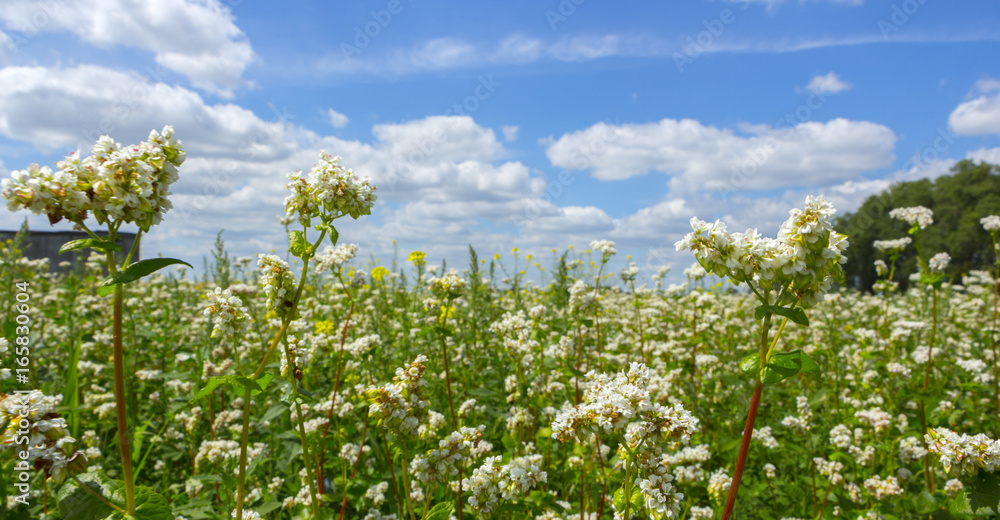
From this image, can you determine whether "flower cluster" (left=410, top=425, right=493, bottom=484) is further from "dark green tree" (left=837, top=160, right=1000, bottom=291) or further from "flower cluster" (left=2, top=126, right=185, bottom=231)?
"dark green tree" (left=837, top=160, right=1000, bottom=291)

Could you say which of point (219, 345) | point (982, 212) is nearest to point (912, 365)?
point (219, 345)

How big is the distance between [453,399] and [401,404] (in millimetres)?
3421

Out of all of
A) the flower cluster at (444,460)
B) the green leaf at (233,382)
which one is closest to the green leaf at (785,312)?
the flower cluster at (444,460)

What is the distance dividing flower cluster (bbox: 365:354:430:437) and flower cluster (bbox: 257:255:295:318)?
1.95ft

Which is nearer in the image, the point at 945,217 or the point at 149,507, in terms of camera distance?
the point at 149,507

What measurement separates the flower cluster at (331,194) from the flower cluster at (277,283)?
0.27m

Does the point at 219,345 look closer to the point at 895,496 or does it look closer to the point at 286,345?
the point at 286,345

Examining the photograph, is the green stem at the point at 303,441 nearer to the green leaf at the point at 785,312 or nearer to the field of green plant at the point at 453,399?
the field of green plant at the point at 453,399

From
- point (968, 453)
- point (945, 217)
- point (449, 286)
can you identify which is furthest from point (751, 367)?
point (945, 217)

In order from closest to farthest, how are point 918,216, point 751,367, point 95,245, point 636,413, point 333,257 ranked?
point 95,245 < point 751,367 < point 636,413 < point 333,257 < point 918,216

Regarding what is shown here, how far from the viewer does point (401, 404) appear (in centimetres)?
243

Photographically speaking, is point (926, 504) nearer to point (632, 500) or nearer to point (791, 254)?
point (632, 500)

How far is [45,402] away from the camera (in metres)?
1.88

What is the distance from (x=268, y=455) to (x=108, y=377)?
3.46m
